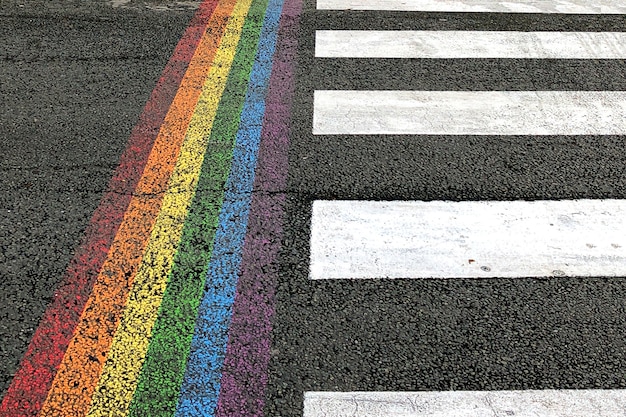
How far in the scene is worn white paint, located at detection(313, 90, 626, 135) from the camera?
430cm

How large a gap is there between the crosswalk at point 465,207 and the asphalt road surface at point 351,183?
0.01 meters

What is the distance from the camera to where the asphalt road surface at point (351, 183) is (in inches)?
107

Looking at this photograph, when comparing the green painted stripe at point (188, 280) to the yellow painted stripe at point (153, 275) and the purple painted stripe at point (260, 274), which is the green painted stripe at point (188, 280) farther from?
the purple painted stripe at point (260, 274)

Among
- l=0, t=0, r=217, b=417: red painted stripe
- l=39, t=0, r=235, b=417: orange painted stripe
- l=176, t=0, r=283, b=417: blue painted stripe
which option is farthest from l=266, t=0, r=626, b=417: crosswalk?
l=0, t=0, r=217, b=417: red painted stripe

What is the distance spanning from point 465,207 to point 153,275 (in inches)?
58.0

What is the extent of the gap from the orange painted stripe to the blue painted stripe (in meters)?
0.31

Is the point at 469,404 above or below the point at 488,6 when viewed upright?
below

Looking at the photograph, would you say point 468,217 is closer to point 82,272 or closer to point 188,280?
point 188,280

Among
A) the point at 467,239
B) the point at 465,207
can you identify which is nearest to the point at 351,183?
the point at 465,207

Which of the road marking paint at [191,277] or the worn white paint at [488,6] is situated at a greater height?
the worn white paint at [488,6]

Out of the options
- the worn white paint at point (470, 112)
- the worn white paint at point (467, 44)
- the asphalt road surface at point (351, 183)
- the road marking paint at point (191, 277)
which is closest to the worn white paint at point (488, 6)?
the asphalt road surface at point (351, 183)

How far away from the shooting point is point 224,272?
3.14 meters

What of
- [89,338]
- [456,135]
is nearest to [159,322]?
[89,338]

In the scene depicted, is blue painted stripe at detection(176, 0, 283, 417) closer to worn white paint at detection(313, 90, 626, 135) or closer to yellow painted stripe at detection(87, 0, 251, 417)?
yellow painted stripe at detection(87, 0, 251, 417)
